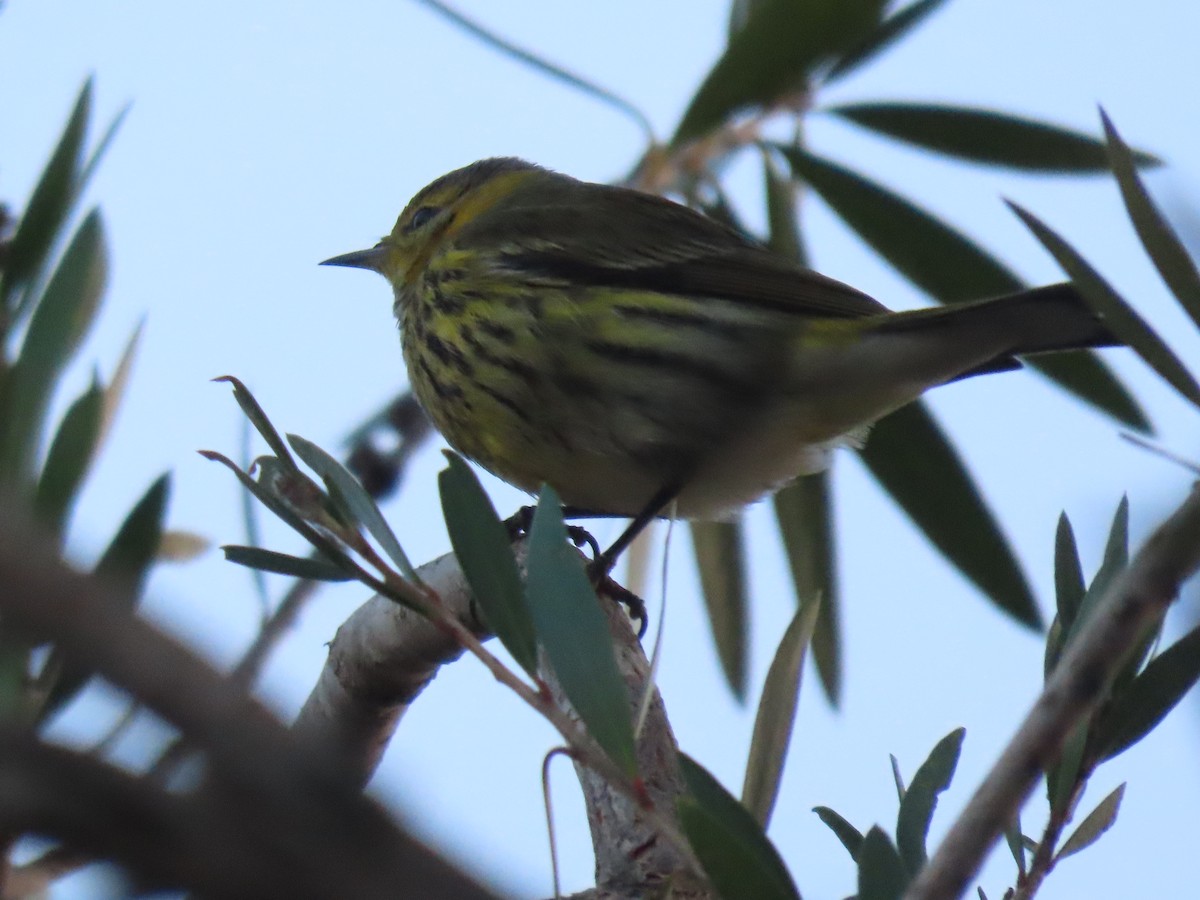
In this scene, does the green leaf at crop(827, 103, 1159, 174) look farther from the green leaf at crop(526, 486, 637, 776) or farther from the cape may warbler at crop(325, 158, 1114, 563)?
the green leaf at crop(526, 486, 637, 776)

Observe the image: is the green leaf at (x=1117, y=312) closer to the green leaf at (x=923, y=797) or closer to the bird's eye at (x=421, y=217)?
the green leaf at (x=923, y=797)

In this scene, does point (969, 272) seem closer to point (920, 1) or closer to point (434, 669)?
point (920, 1)

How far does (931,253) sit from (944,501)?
515 mm

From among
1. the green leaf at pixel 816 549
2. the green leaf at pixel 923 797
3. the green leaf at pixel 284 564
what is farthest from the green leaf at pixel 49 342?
the green leaf at pixel 816 549

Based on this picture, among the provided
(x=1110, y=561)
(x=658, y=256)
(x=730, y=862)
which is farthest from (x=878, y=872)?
(x=658, y=256)

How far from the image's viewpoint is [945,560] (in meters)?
2.96

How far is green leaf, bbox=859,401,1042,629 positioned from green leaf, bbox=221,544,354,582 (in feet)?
6.42

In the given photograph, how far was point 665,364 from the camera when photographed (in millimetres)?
2605

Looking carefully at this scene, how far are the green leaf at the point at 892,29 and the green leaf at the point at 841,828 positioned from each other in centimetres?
195

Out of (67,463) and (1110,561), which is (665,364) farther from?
(1110,561)

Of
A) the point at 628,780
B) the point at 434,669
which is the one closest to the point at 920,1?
the point at 434,669

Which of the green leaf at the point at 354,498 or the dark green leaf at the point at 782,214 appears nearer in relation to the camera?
the green leaf at the point at 354,498

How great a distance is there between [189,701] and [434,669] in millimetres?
1815

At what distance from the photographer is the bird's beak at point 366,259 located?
3.60 m
